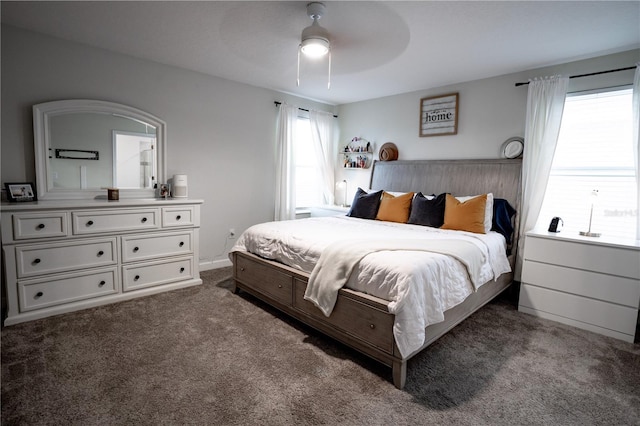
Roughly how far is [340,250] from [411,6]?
176 cm

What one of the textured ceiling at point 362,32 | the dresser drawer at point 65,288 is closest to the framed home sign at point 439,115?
the textured ceiling at point 362,32

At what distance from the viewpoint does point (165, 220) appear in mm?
3295

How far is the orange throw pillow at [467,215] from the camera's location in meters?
3.12

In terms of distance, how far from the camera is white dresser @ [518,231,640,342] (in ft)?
8.11

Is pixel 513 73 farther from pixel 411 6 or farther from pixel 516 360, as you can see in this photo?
pixel 516 360

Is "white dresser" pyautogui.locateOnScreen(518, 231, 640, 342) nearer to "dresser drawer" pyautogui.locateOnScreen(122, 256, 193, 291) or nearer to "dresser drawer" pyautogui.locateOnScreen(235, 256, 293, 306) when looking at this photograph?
"dresser drawer" pyautogui.locateOnScreen(235, 256, 293, 306)

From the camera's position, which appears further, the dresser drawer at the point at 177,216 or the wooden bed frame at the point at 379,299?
the dresser drawer at the point at 177,216

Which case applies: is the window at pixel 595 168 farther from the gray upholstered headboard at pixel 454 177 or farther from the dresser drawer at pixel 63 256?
the dresser drawer at pixel 63 256

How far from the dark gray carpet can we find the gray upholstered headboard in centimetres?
146

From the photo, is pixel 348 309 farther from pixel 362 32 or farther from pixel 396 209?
pixel 362 32

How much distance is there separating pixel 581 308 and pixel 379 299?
1935mm

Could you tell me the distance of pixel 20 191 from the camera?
109 inches

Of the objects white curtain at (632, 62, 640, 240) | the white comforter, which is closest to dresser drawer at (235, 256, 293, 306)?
the white comforter

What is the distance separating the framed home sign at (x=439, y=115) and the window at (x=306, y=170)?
1.69m
